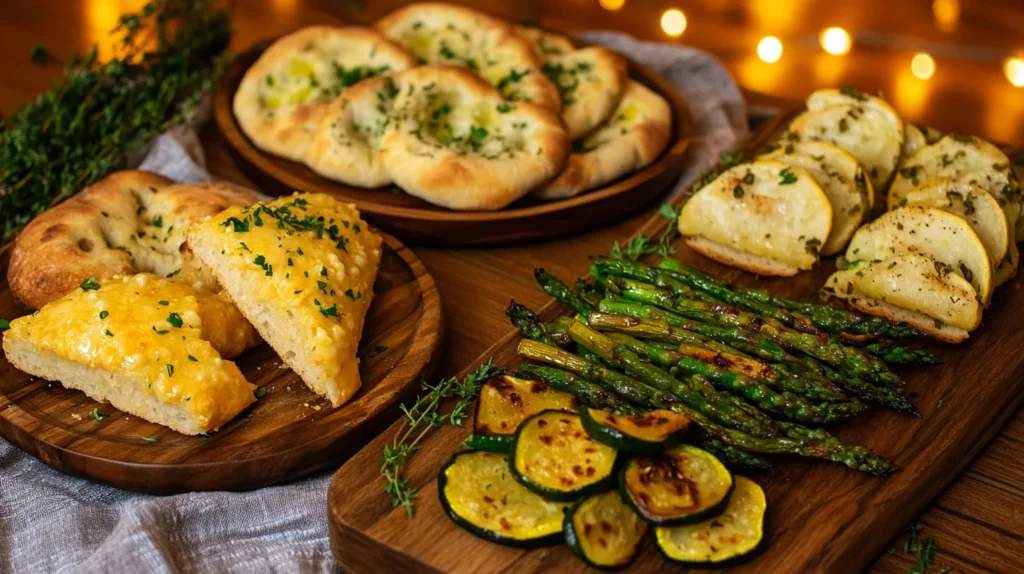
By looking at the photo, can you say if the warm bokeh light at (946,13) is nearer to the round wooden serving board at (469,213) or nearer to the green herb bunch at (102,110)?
the round wooden serving board at (469,213)

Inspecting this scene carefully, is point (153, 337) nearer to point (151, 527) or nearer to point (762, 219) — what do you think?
point (151, 527)

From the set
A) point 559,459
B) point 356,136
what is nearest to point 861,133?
point 356,136

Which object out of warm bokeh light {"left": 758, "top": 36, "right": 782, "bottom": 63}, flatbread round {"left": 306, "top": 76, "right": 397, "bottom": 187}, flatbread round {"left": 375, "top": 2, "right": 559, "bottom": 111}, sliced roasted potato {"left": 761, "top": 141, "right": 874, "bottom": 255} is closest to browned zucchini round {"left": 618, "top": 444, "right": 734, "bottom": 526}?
sliced roasted potato {"left": 761, "top": 141, "right": 874, "bottom": 255}

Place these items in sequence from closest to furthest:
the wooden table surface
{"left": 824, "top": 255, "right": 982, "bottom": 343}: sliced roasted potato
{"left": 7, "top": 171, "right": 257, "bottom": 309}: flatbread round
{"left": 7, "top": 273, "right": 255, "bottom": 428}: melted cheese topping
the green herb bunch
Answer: {"left": 7, "top": 273, "right": 255, "bottom": 428}: melted cheese topping, the wooden table surface, {"left": 824, "top": 255, "right": 982, "bottom": 343}: sliced roasted potato, {"left": 7, "top": 171, "right": 257, "bottom": 309}: flatbread round, the green herb bunch

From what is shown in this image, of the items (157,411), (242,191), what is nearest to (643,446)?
(157,411)

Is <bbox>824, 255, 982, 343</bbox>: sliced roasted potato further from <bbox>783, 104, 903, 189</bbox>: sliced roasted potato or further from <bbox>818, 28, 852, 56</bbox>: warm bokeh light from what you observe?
<bbox>818, 28, 852, 56</bbox>: warm bokeh light

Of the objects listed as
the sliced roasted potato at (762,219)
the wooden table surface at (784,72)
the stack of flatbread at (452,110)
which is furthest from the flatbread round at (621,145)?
the sliced roasted potato at (762,219)
